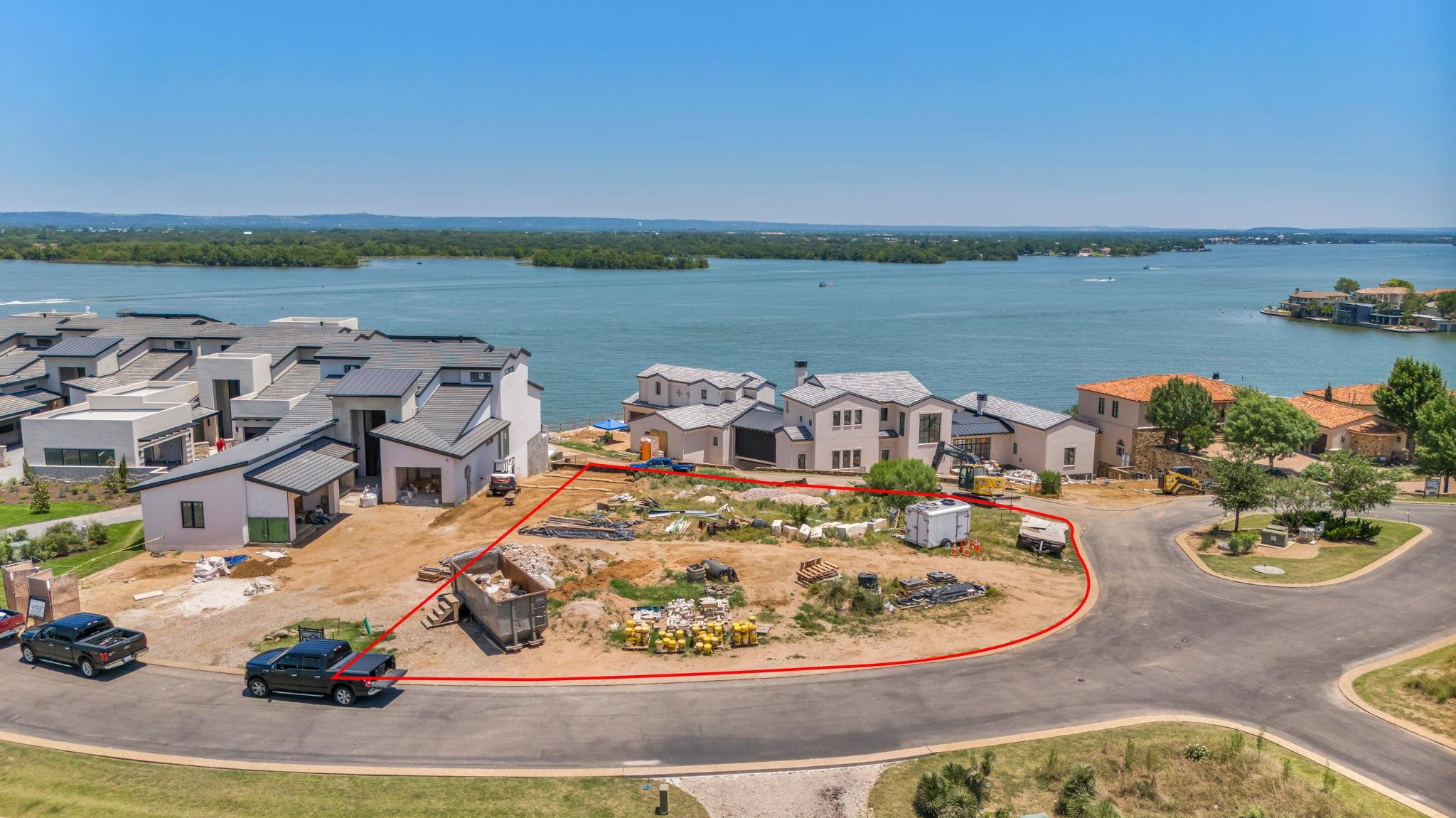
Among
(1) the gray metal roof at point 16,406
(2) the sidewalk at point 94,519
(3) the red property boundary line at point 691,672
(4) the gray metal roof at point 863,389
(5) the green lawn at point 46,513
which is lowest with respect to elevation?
(5) the green lawn at point 46,513

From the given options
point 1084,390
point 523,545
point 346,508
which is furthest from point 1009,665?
point 1084,390

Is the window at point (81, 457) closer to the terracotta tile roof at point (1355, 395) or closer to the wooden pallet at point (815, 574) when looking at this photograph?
the wooden pallet at point (815, 574)

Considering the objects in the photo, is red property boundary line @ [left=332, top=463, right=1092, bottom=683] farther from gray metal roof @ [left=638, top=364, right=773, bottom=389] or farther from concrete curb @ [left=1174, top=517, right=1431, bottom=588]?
gray metal roof @ [left=638, top=364, right=773, bottom=389]

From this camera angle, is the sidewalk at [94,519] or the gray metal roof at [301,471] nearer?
the gray metal roof at [301,471]

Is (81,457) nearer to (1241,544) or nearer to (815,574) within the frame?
(815,574)

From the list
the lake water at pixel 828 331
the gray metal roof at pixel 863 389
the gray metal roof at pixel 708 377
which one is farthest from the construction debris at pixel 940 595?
the lake water at pixel 828 331

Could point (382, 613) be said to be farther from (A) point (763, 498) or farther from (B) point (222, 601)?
(A) point (763, 498)

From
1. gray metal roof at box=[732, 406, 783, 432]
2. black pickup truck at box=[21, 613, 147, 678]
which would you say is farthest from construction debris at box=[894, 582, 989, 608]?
gray metal roof at box=[732, 406, 783, 432]
